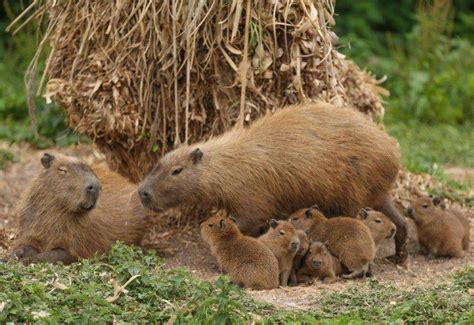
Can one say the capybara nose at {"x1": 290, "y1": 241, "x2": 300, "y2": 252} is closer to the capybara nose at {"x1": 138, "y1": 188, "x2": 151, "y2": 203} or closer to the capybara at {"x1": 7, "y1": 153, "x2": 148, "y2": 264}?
the capybara nose at {"x1": 138, "y1": 188, "x2": 151, "y2": 203}

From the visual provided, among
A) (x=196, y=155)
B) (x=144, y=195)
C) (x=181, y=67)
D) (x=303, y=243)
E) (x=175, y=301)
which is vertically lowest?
(x=303, y=243)

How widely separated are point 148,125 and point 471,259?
2.80m

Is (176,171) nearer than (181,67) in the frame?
Yes

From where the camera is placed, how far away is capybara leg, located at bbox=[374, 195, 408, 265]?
7914 mm

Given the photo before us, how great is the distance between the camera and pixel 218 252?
22.7 feet

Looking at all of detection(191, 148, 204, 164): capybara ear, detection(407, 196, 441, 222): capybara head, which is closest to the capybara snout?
detection(191, 148, 204, 164): capybara ear

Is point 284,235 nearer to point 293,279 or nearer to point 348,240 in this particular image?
point 293,279

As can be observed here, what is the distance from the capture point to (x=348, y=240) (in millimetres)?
7020

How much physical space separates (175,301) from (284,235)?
1.39 metres

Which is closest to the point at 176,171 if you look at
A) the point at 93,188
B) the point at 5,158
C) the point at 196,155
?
the point at 196,155

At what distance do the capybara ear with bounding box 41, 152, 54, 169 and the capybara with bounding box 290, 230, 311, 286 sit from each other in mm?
1912

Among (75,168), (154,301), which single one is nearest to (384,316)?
(154,301)

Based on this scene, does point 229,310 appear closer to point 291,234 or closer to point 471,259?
point 291,234

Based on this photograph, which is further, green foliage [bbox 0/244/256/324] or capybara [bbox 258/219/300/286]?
capybara [bbox 258/219/300/286]
